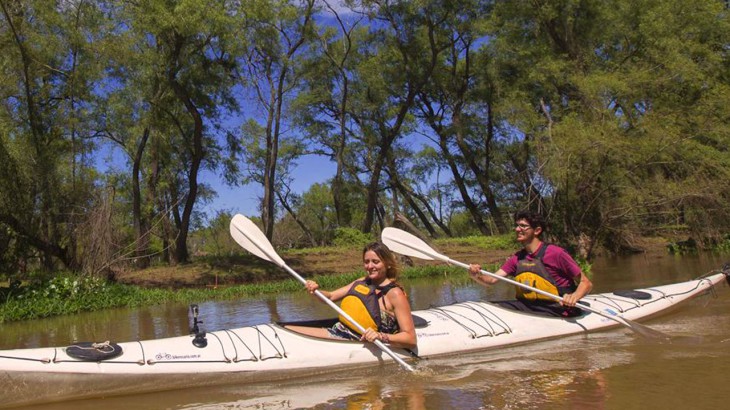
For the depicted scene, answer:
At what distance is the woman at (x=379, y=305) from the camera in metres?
4.37

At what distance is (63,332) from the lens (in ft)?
26.8

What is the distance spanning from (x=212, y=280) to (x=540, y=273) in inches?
438

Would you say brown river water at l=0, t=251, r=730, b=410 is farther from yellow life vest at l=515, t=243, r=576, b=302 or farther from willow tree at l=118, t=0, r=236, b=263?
willow tree at l=118, t=0, r=236, b=263

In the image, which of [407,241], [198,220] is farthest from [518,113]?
[198,220]

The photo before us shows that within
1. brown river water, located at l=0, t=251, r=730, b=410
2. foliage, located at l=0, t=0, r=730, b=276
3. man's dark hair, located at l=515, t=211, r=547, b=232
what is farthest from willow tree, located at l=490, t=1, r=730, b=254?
man's dark hair, located at l=515, t=211, r=547, b=232

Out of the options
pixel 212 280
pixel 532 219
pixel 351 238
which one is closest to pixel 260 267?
pixel 212 280

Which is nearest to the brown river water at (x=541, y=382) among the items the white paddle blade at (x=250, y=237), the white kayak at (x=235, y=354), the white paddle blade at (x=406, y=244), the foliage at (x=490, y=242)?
the white kayak at (x=235, y=354)

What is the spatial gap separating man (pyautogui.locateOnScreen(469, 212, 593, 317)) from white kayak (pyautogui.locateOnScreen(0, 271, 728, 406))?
0.54 feet

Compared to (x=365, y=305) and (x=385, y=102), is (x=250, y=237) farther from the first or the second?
(x=385, y=102)

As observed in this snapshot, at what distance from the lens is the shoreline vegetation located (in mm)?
10594

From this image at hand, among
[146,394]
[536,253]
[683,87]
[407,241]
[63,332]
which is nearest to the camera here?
[146,394]

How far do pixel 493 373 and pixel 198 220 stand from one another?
1090 inches

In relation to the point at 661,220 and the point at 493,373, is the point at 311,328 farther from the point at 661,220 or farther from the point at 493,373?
the point at 661,220

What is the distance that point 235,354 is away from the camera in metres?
4.43
